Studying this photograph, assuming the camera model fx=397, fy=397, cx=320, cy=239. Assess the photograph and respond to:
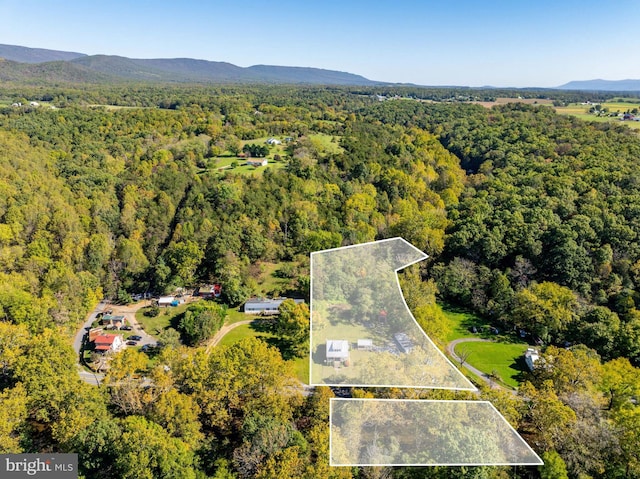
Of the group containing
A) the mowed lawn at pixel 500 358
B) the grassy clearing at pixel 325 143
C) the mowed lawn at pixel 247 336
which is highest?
the grassy clearing at pixel 325 143

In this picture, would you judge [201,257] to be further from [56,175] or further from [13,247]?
[56,175]

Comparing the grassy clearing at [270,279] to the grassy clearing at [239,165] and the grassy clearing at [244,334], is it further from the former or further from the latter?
the grassy clearing at [239,165]

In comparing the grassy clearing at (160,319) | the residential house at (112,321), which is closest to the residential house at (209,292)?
the grassy clearing at (160,319)

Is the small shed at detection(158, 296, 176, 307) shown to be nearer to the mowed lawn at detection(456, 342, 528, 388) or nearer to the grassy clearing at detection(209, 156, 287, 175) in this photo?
the grassy clearing at detection(209, 156, 287, 175)

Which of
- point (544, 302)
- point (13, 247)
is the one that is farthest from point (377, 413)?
point (13, 247)

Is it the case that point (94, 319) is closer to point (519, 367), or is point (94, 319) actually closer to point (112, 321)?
point (112, 321)

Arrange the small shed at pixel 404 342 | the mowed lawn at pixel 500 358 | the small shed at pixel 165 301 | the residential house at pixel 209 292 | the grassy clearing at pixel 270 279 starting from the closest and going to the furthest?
the small shed at pixel 404 342
the mowed lawn at pixel 500 358
the small shed at pixel 165 301
the residential house at pixel 209 292
the grassy clearing at pixel 270 279
